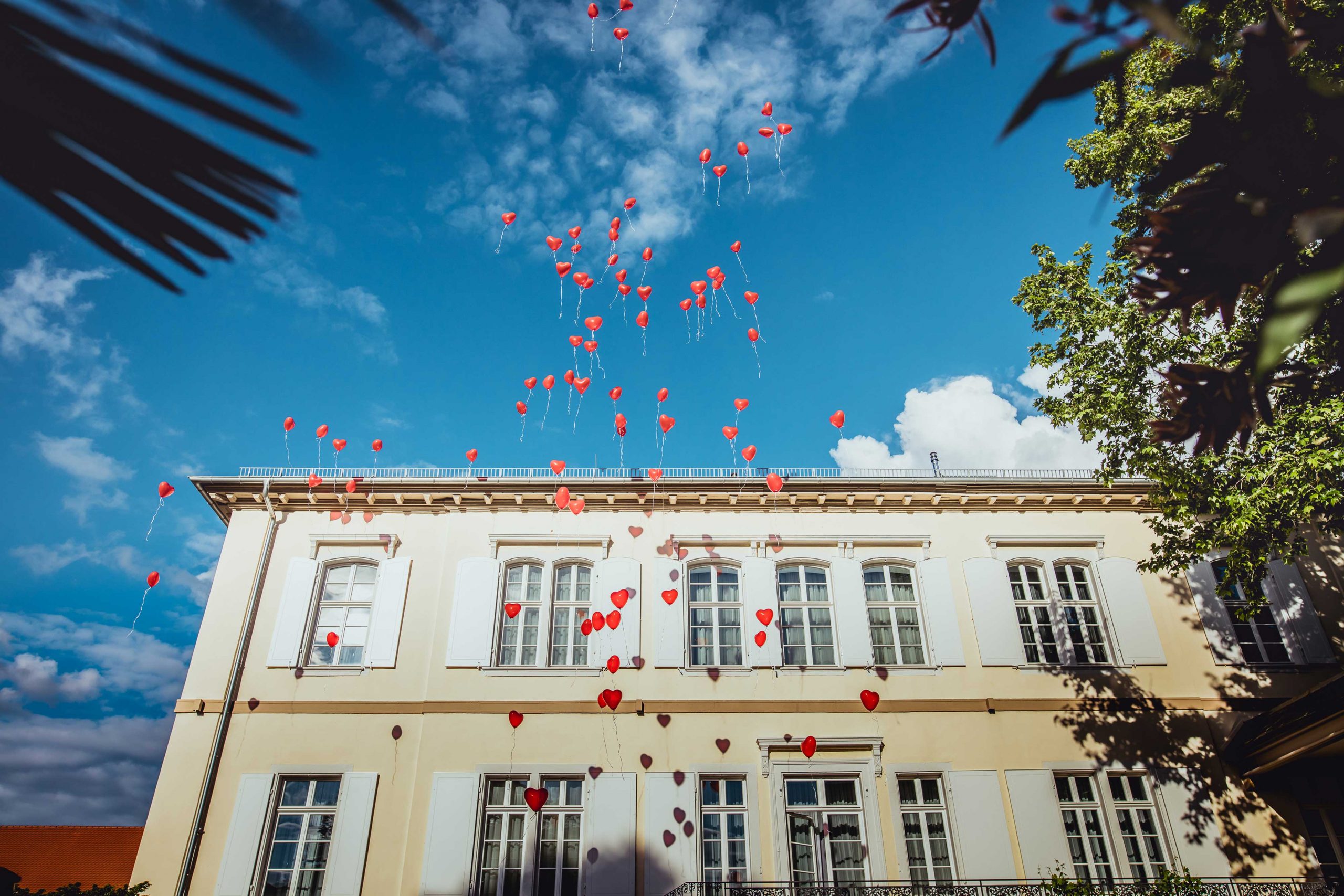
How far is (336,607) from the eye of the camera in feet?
40.7

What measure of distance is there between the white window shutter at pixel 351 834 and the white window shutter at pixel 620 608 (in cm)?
364

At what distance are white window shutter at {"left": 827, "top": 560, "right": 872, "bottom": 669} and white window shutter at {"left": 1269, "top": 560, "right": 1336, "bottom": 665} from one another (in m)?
6.38

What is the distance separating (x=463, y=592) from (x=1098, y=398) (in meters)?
9.79

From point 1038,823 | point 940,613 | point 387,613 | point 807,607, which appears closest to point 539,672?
point 387,613

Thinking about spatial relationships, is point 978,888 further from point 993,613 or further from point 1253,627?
point 1253,627

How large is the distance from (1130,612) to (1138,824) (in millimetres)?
3148

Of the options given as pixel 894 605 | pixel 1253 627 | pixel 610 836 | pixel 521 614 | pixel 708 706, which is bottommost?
pixel 610 836

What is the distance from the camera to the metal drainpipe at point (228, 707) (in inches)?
410

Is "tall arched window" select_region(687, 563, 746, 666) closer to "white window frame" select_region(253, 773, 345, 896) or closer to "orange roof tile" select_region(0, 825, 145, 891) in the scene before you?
"white window frame" select_region(253, 773, 345, 896)

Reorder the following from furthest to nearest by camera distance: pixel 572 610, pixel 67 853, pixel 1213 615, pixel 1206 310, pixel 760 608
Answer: pixel 67 853 < pixel 572 610 < pixel 760 608 < pixel 1213 615 < pixel 1206 310

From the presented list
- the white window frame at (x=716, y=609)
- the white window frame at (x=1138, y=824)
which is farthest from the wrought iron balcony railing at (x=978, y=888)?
the white window frame at (x=716, y=609)

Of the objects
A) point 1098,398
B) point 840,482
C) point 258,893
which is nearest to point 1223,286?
point 1098,398

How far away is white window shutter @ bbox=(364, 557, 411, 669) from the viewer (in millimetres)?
11844

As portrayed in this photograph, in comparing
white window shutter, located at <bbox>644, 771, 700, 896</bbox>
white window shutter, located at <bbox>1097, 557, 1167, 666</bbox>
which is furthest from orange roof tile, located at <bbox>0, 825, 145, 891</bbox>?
white window shutter, located at <bbox>1097, 557, 1167, 666</bbox>
